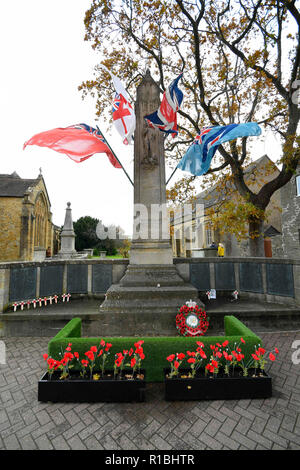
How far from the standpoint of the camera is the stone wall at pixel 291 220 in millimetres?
20984

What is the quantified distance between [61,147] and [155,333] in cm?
710

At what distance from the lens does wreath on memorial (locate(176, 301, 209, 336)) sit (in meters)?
5.88

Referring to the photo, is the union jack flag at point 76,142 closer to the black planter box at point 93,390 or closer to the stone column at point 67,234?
the black planter box at point 93,390

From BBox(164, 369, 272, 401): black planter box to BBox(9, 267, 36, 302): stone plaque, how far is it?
20.7 ft

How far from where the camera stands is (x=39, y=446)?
293 centimetres

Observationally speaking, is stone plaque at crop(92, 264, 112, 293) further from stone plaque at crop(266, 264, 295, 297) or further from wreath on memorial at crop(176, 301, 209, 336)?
stone plaque at crop(266, 264, 295, 297)

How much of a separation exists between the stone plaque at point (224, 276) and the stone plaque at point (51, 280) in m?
6.62

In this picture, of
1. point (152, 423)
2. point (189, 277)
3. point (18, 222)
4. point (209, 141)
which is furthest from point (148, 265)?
point (18, 222)

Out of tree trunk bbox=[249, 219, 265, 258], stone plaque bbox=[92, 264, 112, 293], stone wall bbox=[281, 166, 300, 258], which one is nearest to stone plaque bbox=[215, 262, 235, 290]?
tree trunk bbox=[249, 219, 265, 258]

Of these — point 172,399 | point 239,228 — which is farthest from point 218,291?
point 172,399

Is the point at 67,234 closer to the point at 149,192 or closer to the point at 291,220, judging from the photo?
the point at 149,192

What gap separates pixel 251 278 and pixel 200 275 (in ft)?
6.77

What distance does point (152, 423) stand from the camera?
3312 millimetres
